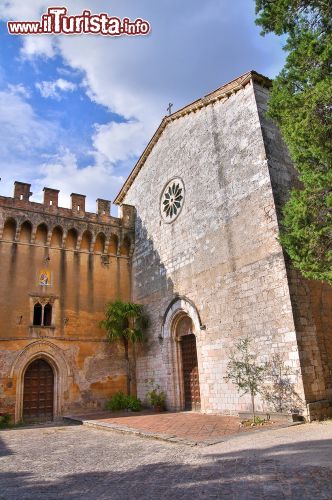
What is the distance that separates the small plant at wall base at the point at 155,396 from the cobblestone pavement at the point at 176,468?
18.0ft

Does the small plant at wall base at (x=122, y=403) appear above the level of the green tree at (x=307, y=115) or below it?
below

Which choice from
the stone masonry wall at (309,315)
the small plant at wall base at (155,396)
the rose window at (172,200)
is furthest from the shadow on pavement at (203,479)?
the rose window at (172,200)

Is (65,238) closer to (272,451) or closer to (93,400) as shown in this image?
(93,400)

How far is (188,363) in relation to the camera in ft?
44.4

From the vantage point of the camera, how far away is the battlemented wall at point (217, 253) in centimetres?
1017

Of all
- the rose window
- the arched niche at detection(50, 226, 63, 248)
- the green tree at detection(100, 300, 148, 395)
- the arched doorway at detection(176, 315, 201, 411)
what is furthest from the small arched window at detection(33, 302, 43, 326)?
the rose window

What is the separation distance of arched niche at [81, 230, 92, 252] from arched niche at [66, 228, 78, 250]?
349mm

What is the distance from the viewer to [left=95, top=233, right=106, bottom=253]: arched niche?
1667 cm

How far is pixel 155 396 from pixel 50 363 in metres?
4.09

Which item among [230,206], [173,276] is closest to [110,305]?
[173,276]

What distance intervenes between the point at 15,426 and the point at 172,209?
9.41m

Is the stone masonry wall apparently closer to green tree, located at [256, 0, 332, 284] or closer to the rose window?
green tree, located at [256, 0, 332, 284]

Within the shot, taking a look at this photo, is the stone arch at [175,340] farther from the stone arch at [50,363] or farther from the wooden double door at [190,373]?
the stone arch at [50,363]

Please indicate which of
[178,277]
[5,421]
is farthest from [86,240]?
[5,421]
